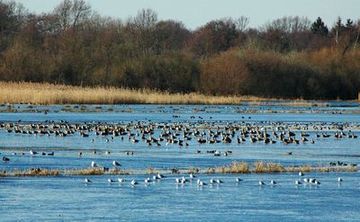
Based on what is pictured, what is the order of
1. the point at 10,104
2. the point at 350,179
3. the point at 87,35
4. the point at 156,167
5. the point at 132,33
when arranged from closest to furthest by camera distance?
the point at 350,179 < the point at 156,167 < the point at 10,104 < the point at 87,35 < the point at 132,33

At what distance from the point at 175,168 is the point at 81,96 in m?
32.5

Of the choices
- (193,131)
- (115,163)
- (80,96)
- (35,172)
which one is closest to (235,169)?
(115,163)

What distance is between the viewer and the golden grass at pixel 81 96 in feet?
176

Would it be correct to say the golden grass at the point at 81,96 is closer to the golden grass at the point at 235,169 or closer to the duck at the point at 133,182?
the golden grass at the point at 235,169

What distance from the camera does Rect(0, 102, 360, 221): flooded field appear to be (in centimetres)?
1641

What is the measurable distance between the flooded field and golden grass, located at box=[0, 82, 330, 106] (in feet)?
33.2

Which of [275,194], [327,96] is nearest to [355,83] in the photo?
[327,96]

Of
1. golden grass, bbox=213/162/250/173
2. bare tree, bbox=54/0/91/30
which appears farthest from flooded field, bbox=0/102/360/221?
bare tree, bbox=54/0/91/30

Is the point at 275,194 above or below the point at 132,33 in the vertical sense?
below

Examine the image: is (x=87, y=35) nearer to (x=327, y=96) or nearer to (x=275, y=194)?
(x=327, y=96)

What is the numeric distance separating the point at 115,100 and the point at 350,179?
3570 centimetres

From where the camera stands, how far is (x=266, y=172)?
22141 mm

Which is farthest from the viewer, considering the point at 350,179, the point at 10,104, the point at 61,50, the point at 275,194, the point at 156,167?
the point at 61,50

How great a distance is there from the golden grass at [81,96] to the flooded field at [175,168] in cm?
1013
